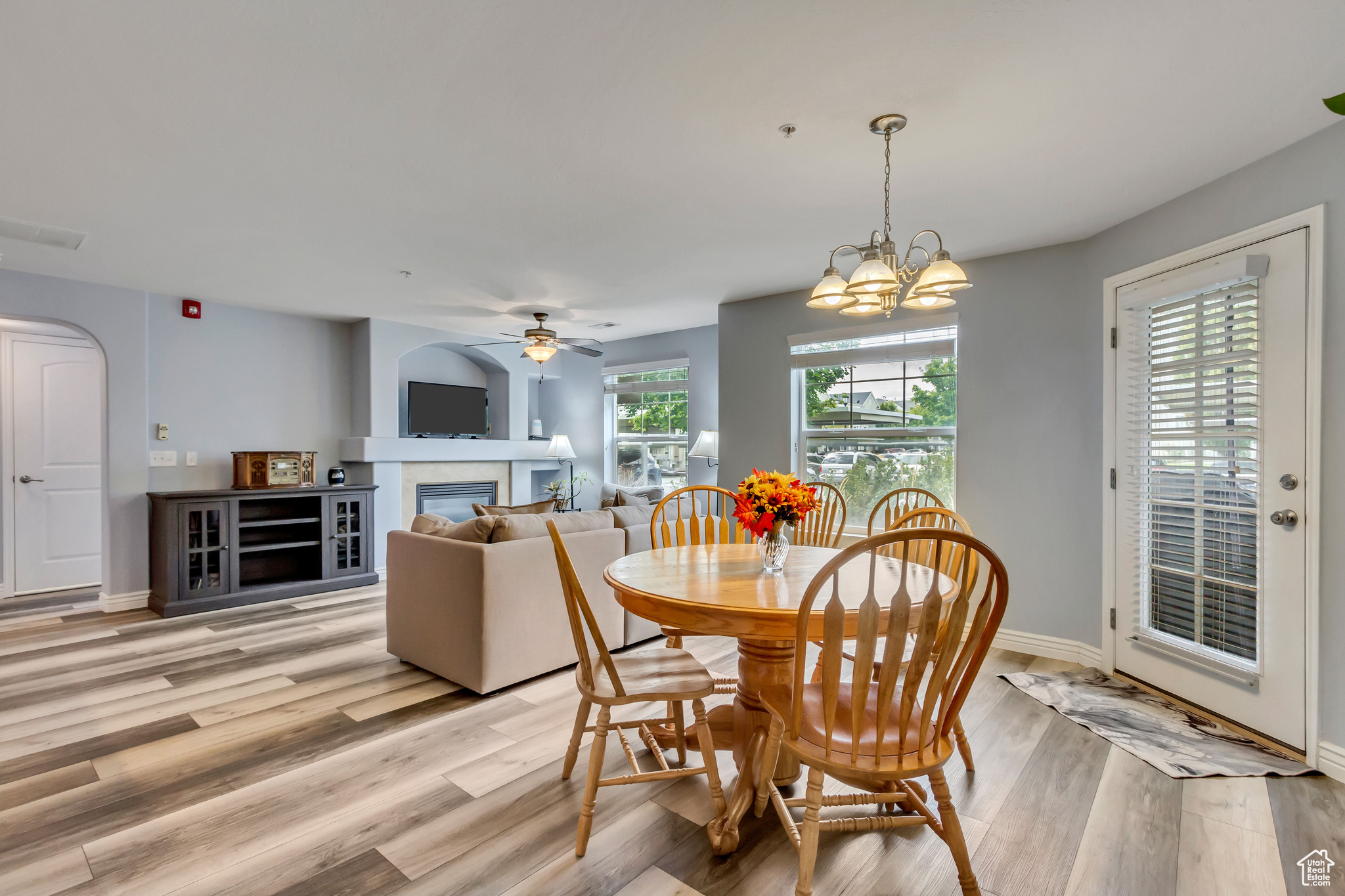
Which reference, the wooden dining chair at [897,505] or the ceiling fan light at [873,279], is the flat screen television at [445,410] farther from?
the ceiling fan light at [873,279]

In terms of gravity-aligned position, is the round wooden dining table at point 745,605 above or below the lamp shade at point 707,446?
below

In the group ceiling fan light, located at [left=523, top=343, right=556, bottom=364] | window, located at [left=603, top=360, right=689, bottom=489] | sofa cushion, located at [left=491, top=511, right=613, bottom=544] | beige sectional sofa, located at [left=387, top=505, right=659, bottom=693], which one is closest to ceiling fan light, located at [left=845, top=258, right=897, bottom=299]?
sofa cushion, located at [left=491, top=511, right=613, bottom=544]

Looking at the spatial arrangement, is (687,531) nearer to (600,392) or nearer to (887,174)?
(887,174)

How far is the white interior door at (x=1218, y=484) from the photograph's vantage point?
2387 mm

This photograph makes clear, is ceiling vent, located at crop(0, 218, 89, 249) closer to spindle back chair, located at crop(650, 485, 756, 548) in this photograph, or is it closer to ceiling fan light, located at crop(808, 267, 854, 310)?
spindle back chair, located at crop(650, 485, 756, 548)

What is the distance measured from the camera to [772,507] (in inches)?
81.6

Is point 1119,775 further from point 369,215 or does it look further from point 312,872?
point 369,215

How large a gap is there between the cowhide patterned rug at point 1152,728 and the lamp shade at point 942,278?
187 cm

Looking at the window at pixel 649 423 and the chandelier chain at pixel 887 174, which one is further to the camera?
the window at pixel 649 423

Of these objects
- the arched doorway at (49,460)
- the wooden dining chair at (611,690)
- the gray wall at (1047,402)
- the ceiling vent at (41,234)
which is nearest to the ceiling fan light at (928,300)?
the wooden dining chair at (611,690)

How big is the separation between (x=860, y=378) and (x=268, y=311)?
4799 millimetres

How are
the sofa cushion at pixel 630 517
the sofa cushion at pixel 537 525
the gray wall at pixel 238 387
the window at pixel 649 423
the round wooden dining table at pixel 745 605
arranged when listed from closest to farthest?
the round wooden dining table at pixel 745 605 → the sofa cushion at pixel 537 525 → the sofa cushion at pixel 630 517 → the gray wall at pixel 238 387 → the window at pixel 649 423

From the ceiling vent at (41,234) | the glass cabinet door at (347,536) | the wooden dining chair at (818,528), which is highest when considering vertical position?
the ceiling vent at (41,234)
